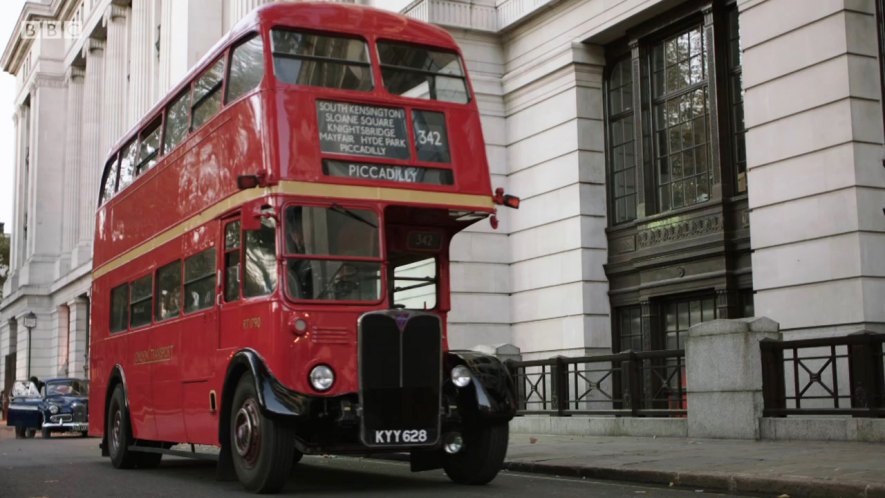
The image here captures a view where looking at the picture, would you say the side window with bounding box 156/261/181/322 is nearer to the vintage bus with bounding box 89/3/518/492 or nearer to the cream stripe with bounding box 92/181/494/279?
the vintage bus with bounding box 89/3/518/492

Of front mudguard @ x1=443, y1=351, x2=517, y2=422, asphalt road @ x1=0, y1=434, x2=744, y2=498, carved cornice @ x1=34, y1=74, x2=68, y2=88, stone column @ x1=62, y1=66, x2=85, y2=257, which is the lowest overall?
asphalt road @ x1=0, y1=434, x2=744, y2=498

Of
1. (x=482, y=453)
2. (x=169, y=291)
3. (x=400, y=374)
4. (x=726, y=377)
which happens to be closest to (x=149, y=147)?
(x=169, y=291)

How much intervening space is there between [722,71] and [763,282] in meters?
4.18

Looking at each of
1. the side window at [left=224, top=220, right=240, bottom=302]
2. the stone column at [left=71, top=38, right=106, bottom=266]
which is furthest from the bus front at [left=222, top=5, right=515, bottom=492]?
the stone column at [left=71, top=38, right=106, bottom=266]

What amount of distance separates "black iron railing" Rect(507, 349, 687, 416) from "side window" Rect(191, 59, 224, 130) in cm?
752

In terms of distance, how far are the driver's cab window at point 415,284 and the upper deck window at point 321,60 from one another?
1.92 meters

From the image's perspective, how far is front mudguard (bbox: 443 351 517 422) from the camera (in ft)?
34.8

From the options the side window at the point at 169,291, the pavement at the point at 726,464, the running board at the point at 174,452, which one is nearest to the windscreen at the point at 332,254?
the side window at the point at 169,291

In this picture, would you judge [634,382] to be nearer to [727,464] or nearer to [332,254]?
[727,464]

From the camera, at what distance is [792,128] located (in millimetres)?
16875

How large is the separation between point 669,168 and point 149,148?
1027 cm

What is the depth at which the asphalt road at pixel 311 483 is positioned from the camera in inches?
407

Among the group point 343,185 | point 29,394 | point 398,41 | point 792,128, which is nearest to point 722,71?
point 792,128

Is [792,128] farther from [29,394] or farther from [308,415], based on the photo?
[29,394]
